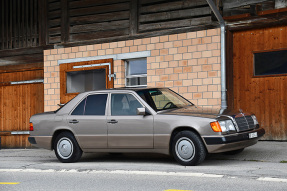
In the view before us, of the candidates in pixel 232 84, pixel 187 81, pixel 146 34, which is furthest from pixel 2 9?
pixel 232 84

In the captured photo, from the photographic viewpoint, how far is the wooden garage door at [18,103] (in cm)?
1645

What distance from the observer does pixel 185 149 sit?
8.07 meters

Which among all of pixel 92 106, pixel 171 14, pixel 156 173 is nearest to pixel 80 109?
pixel 92 106

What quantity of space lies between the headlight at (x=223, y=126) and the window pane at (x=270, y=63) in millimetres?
3882

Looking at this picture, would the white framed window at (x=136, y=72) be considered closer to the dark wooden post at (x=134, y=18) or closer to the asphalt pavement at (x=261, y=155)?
the dark wooden post at (x=134, y=18)

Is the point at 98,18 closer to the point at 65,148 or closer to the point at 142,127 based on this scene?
the point at 65,148

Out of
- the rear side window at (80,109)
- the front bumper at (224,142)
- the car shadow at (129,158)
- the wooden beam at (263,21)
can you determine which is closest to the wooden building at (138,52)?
the wooden beam at (263,21)

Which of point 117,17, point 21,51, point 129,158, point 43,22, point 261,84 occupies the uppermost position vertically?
point 43,22

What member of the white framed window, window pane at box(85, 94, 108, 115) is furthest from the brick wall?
window pane at box(85, 94, 108, 115)

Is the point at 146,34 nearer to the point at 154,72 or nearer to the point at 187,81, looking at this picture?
the point at 154,72

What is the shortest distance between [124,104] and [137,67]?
4831 mm

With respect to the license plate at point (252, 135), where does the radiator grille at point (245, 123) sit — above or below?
above

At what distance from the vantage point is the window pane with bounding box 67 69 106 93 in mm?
14375

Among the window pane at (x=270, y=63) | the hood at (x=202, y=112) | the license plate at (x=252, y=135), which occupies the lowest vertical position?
the license plate at (x=252, y=135)
